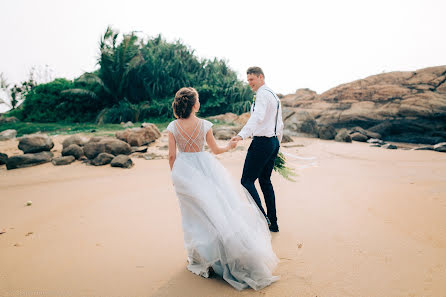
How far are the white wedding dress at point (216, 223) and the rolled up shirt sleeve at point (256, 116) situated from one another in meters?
0.64

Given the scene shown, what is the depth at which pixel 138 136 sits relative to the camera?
9500mm

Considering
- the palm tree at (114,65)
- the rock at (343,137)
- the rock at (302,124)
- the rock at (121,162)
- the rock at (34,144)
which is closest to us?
the rock at (121,162)

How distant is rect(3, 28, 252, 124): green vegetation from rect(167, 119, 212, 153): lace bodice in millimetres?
16411

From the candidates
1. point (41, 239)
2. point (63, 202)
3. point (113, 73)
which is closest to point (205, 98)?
point (113, 73)

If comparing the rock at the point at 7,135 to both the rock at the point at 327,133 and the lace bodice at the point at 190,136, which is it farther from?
the rock at the point at 327,133

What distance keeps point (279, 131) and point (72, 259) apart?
2.80 metres

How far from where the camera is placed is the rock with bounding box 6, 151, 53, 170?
7299mm

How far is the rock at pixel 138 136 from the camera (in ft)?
30.8

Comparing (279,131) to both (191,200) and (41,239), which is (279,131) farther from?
(41,239)

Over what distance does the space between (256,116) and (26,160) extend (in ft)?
23.3

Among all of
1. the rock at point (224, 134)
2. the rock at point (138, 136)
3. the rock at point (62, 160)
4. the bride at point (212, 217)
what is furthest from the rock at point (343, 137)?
the bride at point (212, 217)

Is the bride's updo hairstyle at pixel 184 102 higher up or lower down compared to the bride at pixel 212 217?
higher up

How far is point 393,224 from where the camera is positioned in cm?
367

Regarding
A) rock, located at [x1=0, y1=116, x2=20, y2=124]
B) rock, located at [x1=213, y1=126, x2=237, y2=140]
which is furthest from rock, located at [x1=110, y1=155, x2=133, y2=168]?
rock, located at [x1=0, y1=116, x2=20, y2=124]
